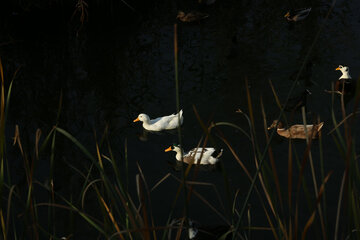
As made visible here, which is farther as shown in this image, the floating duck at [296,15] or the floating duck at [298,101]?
the floating duck at [296,15]

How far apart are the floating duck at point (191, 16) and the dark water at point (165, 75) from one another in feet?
0.68

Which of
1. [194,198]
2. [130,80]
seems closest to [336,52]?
[130,80]

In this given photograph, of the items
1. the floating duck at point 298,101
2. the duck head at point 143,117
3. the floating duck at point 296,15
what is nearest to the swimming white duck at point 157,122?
the duck head at point 143,117

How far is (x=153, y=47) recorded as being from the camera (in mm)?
13742

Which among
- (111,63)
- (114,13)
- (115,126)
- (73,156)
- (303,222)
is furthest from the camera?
(114,13)

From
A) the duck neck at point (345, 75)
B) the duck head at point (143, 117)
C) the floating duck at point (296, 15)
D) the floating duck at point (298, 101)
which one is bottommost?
the duck head at point (143, 117)

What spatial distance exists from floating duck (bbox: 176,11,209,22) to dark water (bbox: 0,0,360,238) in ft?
0.68

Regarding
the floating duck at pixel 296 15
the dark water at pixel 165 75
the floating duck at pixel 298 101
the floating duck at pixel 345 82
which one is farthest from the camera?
the floating duck at pixel 296 15

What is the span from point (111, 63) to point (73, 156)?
445 centimetres

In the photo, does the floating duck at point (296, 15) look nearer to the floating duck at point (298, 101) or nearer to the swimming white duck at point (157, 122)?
the floating duck at point (298, 101)

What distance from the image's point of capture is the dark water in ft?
28.7

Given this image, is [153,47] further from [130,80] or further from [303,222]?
[303,222]

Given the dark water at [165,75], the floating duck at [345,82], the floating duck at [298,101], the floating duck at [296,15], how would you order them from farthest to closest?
the floating duck at [296,15] < the floating duck at [345,82] < the floating duck at [298,101] < the dark water at [165,75]

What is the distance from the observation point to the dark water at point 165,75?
28.7 ft
